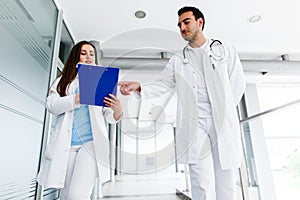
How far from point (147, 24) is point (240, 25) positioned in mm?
1250

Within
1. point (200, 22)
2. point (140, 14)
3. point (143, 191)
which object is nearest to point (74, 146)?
point (200, 22)

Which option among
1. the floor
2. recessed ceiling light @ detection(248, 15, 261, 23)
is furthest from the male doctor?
the floor

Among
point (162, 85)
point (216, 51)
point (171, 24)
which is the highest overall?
point (171, 24)

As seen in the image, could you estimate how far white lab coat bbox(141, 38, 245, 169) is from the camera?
3.86 feet

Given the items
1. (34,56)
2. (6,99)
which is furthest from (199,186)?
(34,56)

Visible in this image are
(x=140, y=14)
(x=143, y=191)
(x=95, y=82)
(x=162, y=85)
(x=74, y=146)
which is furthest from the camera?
(x=143, y=191)

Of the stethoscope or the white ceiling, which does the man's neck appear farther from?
the white ceiling

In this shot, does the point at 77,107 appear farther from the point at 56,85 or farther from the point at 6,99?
the point at 6,99

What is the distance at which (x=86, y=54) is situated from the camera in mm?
1382

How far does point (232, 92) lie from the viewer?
133cm

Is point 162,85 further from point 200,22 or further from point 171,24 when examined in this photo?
point 171,24

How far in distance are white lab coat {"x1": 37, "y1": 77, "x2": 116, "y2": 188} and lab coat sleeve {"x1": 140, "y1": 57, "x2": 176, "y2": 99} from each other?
0.37 meters

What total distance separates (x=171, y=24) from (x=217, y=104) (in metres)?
1.79

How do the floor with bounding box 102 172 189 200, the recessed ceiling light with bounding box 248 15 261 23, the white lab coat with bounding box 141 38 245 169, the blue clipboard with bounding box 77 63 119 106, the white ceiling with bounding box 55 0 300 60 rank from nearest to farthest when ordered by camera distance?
the blue clipboard with bounding box 77 63 119 106, the white lab coat with bounding box 141 38 245 169, the white ceiling with bounding box 55 0 300 60, the recessed ceiling light with bounding box 248 15 261 23, the floor with bounding box 102 172 189 200
